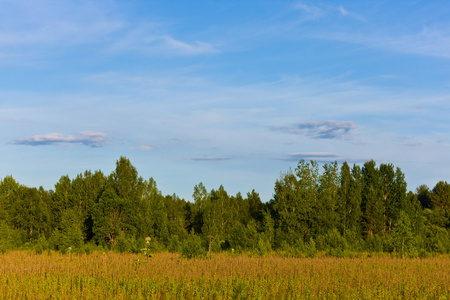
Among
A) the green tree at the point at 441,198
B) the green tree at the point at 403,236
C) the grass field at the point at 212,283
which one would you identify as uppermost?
the green tree at the point at 441,198

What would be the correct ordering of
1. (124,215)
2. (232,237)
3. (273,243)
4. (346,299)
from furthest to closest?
(124,215), (273,243), (232,237), (346,299)

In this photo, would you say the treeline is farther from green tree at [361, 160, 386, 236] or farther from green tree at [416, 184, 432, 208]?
green tree at [416, 184, 432, 208]

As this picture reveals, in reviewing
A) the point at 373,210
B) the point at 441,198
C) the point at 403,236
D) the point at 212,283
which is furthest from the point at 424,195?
the point at 212,283

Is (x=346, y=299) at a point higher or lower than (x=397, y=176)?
lower

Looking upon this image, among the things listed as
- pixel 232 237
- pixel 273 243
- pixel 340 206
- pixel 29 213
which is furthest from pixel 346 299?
pixel 29 213

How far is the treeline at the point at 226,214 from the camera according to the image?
119 feet

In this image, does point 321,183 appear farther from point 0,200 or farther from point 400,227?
point 0,200

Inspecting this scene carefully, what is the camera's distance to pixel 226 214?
51.0 meters

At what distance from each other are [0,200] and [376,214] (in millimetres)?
44225

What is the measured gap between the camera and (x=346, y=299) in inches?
488

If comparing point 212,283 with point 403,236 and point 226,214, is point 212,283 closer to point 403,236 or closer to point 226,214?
point 403,236

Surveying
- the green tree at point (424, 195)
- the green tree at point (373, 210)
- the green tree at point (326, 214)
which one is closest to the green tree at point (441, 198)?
the green tree at point (424, 195)

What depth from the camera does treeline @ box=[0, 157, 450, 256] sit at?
3641 centimetres

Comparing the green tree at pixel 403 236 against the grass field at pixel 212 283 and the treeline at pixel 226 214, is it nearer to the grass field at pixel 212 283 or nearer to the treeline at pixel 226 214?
the treeline at pixel 226 214
